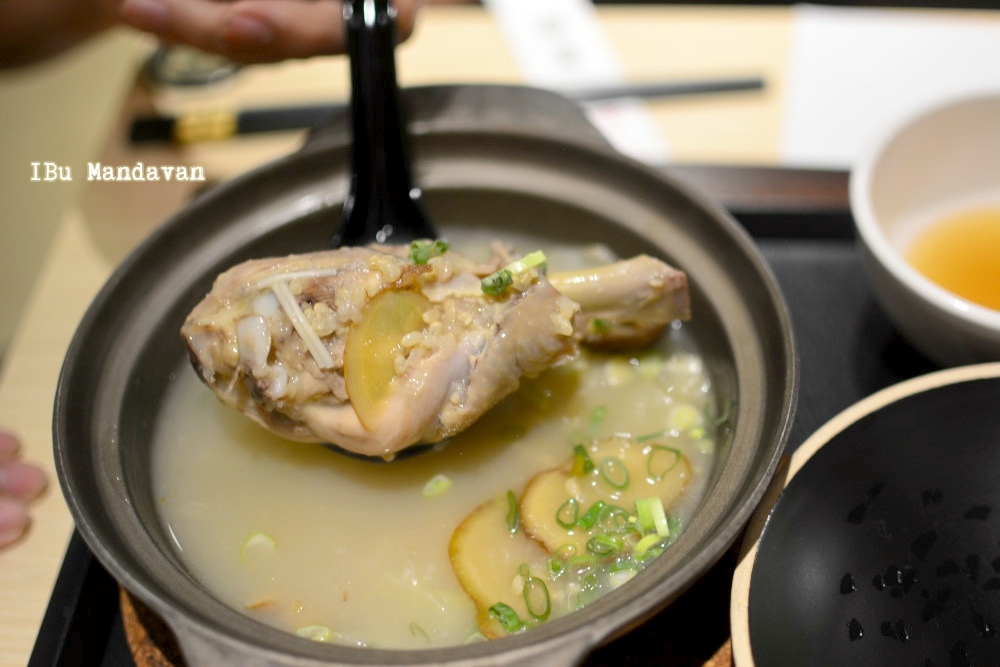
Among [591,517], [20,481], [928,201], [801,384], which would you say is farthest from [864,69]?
[20,481]

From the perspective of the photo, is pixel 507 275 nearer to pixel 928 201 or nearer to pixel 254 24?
pixel 254 24

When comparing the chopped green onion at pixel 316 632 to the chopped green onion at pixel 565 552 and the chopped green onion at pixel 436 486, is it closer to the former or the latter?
the chopped green onion at pixel 436 486

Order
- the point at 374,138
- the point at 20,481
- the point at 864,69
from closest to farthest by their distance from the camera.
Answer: the point at 20,481 < the point at 374,138 < the point at 864,69

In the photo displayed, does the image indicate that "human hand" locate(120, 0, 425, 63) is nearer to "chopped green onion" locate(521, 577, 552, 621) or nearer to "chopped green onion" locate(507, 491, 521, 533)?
Answer: "chopped green onion" locate(507, 491, 521, 533)

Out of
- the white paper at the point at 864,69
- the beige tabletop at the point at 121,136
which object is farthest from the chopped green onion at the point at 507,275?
the white paper at the point at 864,69

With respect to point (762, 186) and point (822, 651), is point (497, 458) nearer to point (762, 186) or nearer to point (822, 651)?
point (822, 651)

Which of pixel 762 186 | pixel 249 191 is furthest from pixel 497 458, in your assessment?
pixel 762 186

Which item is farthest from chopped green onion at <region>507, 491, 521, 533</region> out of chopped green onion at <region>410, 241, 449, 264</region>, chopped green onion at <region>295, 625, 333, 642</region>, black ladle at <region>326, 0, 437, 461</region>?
black ladle at <region>326, 0, 437, 461</region>
